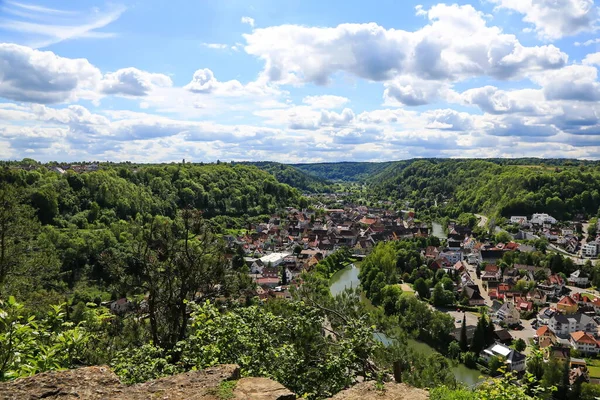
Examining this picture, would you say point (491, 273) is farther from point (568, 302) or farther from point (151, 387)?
point (151, 387)

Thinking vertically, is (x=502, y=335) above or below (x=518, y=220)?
below

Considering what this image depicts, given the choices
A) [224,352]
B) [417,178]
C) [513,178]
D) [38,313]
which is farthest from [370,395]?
[417,178]

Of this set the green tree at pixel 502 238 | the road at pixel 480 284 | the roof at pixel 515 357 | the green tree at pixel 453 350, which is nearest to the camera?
the roof at pixel 515 357

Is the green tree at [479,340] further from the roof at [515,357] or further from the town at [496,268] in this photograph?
the roof at [515,357]

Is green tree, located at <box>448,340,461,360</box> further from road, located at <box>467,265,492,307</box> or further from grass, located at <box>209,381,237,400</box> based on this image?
grass, located at <box>209,381,237,400</box>

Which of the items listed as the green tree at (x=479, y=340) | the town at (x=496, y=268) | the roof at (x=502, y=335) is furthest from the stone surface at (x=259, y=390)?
the roof at (x=502, y=335)

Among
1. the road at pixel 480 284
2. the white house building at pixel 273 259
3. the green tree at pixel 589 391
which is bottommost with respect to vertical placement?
the road at pixel 480 284

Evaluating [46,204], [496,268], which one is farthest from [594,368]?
[46,204]
